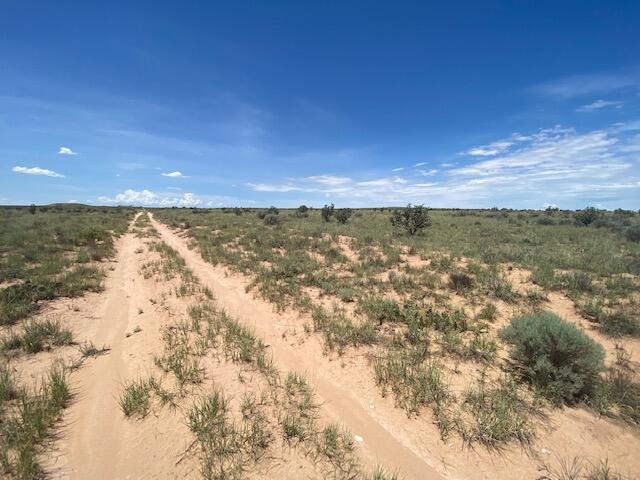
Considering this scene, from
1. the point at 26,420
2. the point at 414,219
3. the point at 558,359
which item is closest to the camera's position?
the point at 26,420

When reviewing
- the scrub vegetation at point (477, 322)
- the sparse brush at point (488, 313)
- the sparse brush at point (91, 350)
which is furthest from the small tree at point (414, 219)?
the sparse brush at point (91, 350)

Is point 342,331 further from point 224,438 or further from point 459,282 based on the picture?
point 459,282

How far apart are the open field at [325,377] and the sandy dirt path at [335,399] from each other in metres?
0.03

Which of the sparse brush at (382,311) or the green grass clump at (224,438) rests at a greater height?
the sparse brush at (382,311)

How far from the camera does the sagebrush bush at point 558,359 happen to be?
4.41 meters

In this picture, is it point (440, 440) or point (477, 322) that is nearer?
point (440, 440)

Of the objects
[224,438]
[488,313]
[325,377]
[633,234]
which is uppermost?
[633,234]

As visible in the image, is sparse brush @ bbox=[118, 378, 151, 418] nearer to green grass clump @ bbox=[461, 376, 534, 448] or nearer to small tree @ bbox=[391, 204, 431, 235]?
green grass clump @ bbox=[461, 376, 534, 448]

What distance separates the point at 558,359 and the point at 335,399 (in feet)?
12.2

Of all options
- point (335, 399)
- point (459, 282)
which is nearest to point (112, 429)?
point (335, 399)

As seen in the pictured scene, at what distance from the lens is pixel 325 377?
518 centimetres

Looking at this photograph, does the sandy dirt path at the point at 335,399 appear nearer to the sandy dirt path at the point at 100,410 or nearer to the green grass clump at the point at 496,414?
the green grass clump at the point at 496,414

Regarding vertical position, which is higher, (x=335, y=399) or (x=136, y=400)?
(x=136, y=400)

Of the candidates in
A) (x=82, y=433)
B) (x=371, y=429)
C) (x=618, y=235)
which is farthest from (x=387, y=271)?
(x=618, y=235)
